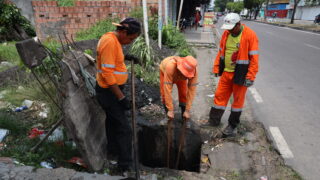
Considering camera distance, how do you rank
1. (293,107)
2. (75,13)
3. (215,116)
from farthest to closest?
(75,13) < (293,107) < (215,116)

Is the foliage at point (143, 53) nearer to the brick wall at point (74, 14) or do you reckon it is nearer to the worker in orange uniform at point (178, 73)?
the brick wall at point (74, 14)

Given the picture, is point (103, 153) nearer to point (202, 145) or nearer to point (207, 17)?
point (202, 145)

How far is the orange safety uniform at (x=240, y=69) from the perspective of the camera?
9.97 ft

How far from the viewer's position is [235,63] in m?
3.24

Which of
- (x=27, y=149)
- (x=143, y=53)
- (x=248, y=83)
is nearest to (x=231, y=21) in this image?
(x=248, y=83)

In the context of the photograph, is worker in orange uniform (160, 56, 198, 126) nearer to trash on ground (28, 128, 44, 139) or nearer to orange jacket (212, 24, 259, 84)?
orange jacket (212, 24, 259, 84)

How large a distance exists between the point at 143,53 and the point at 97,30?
7.62 feet

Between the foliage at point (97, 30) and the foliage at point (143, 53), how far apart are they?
1602 millimetres

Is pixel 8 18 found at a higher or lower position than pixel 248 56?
higher

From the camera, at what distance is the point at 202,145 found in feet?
11.2

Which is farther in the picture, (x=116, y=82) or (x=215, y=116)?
(x=215, y=116)

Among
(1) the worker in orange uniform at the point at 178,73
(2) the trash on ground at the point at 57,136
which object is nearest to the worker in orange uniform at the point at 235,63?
(1) the worker in orange uniform at the point at 178,73

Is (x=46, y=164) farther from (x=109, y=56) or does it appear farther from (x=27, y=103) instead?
(x=27, y=103)

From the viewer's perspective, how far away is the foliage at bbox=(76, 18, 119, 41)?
717cm
